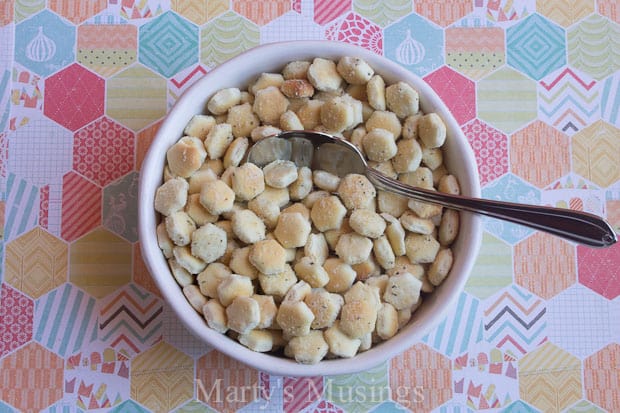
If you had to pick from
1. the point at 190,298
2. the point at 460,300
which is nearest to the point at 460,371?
the point at 460,300

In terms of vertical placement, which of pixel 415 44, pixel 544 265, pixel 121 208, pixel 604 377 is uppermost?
pixel 415 44

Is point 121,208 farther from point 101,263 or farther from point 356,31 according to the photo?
point 356,31

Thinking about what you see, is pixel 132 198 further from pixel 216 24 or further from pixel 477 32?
pixel 477 32

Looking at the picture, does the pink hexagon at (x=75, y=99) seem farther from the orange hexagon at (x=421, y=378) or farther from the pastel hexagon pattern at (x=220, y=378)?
the orange hexagon at (x=421, y=378)

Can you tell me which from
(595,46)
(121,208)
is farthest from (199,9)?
(595,46)

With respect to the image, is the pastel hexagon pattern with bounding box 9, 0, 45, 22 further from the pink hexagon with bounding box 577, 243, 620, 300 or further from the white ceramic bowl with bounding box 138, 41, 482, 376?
the pink hexagon with bounding box 577, 243, 620, 300
